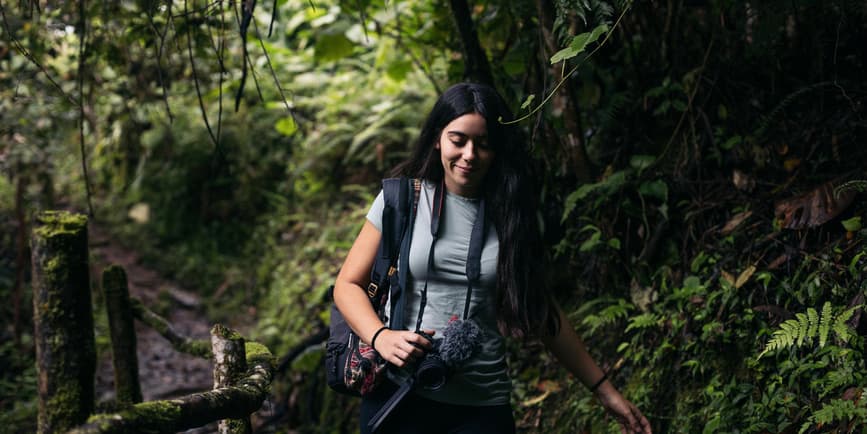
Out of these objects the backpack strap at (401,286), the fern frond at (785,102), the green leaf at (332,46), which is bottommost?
the backpack strap at (401,286)

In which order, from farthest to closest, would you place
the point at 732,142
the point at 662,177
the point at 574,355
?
the point at 662,177, the point at 732,142, the point at 574,355

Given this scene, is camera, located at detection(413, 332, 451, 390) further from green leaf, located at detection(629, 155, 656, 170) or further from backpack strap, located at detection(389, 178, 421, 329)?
green leaf, located at detection(629, 155, 656, 170)

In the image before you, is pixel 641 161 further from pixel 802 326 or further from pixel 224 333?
pixel 224 333

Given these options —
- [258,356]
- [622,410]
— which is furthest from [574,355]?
[258,356]

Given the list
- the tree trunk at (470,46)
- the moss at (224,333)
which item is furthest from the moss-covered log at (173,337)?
the tree trunk at (470,46)

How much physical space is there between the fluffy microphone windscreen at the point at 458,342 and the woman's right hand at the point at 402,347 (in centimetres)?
8

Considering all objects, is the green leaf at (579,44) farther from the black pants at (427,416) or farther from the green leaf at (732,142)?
the green leaf at (732,142)

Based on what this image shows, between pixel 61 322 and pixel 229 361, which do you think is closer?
pixel 61 322

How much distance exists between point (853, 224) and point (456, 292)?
1.85 meters

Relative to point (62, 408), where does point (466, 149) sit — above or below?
above

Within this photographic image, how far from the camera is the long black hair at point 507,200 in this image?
8.25 feet

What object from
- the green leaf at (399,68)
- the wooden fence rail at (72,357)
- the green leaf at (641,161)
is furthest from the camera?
the green leaf at (399,68)

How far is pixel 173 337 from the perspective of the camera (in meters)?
4.23

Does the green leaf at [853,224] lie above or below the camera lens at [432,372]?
above
